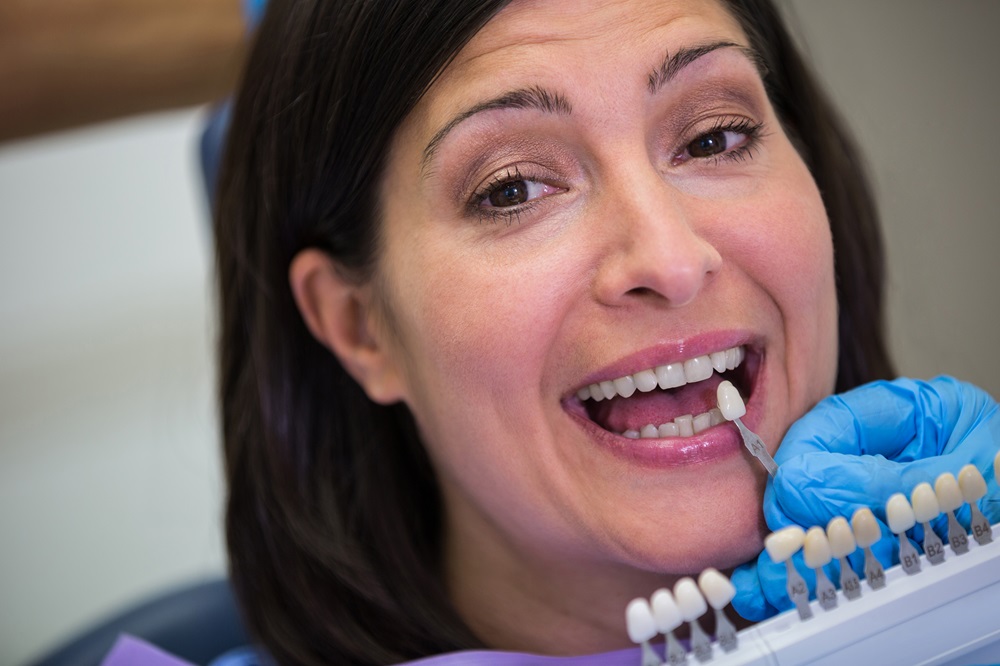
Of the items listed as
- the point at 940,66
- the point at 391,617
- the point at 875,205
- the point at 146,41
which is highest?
the point at 146,41

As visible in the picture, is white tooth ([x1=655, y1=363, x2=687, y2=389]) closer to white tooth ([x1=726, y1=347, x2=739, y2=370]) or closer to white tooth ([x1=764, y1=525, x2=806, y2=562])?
white tooth ([x1=726, y1=347, x2=739, y2=370])

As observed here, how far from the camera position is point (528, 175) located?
43.3 inches

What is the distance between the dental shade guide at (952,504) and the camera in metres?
0.89

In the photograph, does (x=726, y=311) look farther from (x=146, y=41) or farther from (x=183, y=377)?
(x=183, y=377)

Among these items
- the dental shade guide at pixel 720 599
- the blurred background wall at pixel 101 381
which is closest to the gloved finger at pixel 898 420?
the dental shade guide at pixel 720 599

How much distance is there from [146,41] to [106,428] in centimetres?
165

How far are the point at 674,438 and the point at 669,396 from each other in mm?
98

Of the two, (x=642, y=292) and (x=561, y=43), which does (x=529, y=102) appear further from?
(x=642, y=292)

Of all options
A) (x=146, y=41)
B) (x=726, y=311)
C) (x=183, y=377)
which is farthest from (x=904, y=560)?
(x=183, y=377)

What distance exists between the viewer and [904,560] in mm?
900

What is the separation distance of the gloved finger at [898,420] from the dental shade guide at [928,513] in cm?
16

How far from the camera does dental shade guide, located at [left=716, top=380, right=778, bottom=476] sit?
1034 millimetres

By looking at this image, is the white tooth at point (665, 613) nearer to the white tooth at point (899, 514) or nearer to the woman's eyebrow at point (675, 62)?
the white tooth at point (899, 514)

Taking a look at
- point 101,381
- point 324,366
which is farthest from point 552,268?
point 101,381
